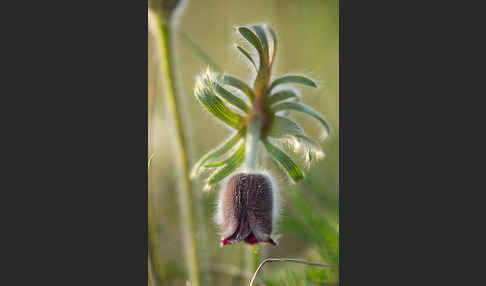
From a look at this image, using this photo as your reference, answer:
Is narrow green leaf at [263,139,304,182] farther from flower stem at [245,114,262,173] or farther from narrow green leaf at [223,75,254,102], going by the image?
narrow green leaf at [223,75,254,102]

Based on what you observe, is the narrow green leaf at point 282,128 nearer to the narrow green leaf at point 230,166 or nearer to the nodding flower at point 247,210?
the narrow green leaf at point 230,166

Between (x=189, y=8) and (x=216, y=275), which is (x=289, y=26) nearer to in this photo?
(x=189, y=8)

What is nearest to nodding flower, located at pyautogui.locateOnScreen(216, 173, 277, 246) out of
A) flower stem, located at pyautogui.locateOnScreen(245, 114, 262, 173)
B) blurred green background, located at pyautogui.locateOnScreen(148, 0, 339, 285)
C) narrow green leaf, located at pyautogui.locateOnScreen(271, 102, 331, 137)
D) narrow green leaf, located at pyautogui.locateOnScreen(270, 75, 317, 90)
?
flower stem, located at pyautogui.locateOnScreen(245, 114, 262, 173)

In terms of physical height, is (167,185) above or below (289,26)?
below

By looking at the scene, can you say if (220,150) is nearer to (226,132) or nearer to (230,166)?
(230,166)

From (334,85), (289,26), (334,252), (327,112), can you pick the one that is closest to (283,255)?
(334,252)

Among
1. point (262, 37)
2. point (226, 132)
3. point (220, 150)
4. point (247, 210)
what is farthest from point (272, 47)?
point (226, 132)

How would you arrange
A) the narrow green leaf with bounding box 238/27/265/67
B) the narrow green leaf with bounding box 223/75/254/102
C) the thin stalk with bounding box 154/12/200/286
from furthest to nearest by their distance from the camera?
the thin stalk with bounding box 154/12/200/286 → the narrow green leaf with bounding box 223/75/254/102 → the narrow green leaf with bounding box 238/27/265/67
